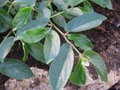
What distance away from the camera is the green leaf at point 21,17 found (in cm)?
89

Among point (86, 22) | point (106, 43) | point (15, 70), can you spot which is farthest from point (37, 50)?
point (106, 43)

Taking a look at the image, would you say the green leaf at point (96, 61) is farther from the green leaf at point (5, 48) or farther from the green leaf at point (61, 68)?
the green leaf at point (5, 48)

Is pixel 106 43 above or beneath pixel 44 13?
beneath

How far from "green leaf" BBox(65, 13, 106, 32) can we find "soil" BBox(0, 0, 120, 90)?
0.31m

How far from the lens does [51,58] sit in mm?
830

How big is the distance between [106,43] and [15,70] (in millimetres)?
463

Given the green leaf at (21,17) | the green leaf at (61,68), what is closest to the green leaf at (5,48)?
the green leaf at (21,17)

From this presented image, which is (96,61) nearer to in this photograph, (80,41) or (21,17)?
(80,41)

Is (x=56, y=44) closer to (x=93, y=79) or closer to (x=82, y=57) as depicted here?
(x=82, y=57)

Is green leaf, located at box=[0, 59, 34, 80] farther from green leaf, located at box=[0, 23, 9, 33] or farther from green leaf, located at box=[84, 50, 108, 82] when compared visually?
green leaf, located at box=[84, 50, 108, 82]

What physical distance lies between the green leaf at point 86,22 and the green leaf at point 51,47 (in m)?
0.06

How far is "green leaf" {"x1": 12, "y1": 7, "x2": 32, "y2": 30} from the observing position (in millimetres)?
894

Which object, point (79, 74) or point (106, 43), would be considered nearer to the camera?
point (79, 74)

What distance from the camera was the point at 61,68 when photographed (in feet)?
2.71
